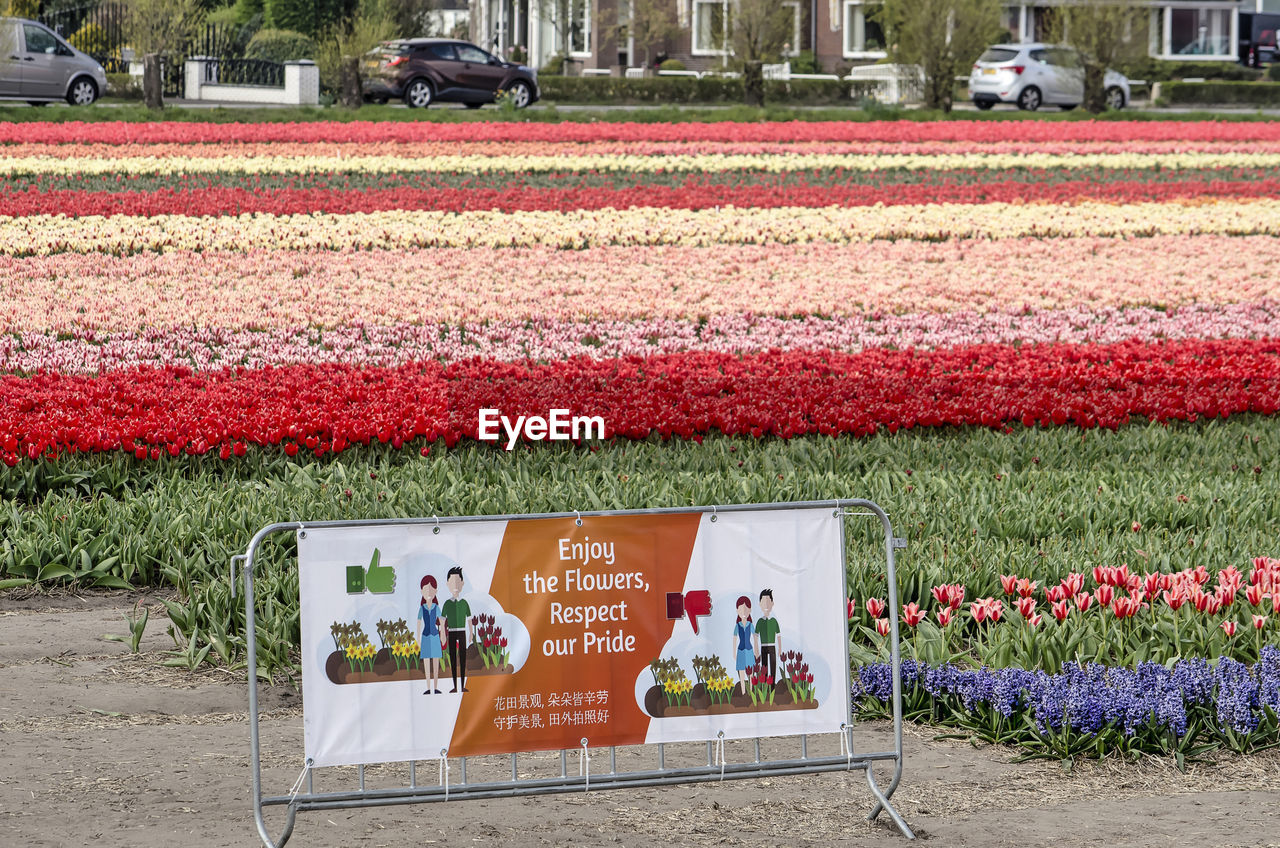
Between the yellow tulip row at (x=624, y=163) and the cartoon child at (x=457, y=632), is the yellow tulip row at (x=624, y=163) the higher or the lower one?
the higher one

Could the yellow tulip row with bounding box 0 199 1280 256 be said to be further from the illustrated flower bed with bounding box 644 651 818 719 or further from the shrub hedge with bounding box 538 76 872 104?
the shrub hedge with bounding box 538 76 872 104

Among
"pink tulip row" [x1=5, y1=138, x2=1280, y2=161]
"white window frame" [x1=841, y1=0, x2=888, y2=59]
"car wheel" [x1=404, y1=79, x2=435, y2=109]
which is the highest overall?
"white window frame" [x1=841, y1=0, x2=888, y2=59]

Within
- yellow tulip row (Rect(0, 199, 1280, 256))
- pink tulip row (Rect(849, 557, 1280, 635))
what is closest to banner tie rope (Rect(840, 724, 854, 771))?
pink tulip row (Rect(849, 557, 1280, 635))

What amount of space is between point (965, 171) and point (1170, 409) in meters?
15.3

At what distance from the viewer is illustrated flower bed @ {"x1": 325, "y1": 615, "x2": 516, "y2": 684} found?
4336mm

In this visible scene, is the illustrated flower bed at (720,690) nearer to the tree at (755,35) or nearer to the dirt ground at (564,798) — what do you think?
the dirt ground at (564,798)

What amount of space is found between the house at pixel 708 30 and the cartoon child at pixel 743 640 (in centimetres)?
4764

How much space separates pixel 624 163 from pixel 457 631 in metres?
20.2

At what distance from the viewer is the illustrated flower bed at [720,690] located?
4496mm

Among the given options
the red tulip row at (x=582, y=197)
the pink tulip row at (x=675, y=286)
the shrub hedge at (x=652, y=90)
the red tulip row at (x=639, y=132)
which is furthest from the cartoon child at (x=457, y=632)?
the shrub hedge at (x=652, y=90)

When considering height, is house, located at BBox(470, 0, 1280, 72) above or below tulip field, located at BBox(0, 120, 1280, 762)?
above

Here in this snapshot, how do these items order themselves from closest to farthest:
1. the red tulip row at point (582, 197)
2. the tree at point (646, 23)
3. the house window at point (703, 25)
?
1. the red tulip row at point (582, 197)
2. the tree at point (646, 23)
3. the house window at point (703, 25)

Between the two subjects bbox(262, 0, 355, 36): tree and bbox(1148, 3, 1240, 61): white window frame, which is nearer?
bbox(262, 0, 355, 36): tree

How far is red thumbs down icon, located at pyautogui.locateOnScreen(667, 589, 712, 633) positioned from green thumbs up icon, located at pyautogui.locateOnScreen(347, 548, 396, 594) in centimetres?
76
